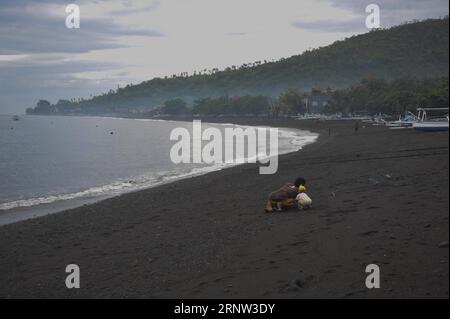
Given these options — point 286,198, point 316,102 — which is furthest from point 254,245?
point 316,102

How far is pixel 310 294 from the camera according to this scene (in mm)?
7090

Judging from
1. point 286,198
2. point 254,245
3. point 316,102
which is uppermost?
point 316,102

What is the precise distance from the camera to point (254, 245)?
1069 cm

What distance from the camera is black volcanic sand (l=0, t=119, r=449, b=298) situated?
7.55m

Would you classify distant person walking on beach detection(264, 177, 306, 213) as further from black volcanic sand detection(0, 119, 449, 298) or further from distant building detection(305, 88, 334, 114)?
distant building detection(305, 88, 334, 114)

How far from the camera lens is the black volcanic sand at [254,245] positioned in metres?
7.55

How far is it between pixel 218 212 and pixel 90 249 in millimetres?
4185

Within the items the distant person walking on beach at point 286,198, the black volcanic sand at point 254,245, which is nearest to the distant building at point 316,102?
the black volcanic sand at point 254,245

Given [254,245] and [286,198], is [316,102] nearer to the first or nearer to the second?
[286,198]

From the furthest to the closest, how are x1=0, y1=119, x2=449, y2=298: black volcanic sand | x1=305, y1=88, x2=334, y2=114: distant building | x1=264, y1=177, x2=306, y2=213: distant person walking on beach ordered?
x1=305, y1=88, x2=334, y2=114: distant building → x1=264, y1=177, x2=306, y2=213: distant person walking on beach → x1=0, y1=119, x2=449, y2=298: black volcanic sand

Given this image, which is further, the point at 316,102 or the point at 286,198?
the point at 316,102

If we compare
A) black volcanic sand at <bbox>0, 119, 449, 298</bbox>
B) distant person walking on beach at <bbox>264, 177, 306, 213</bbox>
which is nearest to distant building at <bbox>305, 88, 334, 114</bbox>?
black volcanic sand at <bbox>0, 119, 449, 298</bbox>
